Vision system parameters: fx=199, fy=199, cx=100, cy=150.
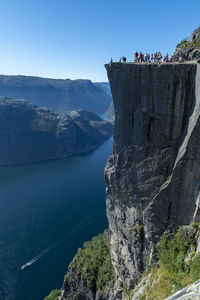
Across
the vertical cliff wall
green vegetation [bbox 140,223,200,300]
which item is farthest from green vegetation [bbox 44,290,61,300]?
green vegetation [bbox 140,223,200,300]

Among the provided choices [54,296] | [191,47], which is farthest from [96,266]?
[191,47]

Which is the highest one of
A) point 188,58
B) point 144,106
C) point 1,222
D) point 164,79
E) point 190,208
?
point 188,58

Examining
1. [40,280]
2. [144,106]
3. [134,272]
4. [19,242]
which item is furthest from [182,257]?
[19,242]

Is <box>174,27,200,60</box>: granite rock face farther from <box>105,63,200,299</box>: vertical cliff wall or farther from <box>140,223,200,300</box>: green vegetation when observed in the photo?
<box>140,223,200,300</box>: green vegetation

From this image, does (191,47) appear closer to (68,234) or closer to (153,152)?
(153,152)

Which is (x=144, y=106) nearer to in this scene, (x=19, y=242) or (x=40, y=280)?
(x=40, y=280)

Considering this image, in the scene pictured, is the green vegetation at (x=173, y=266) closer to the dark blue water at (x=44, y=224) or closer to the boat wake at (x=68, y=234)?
the dark blue water at (x=44, y=224)
